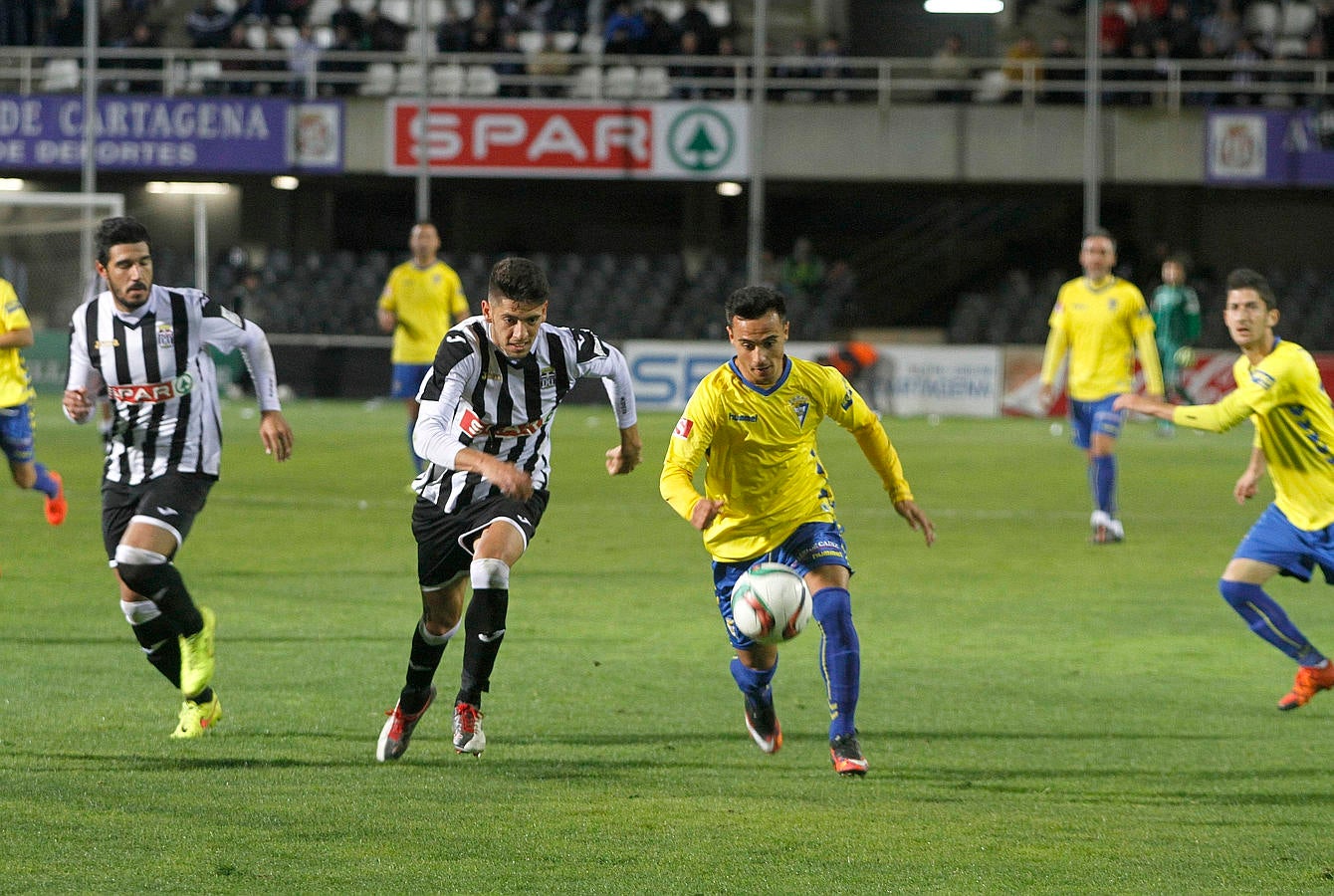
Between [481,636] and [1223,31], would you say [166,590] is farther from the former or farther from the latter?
[1223,31]

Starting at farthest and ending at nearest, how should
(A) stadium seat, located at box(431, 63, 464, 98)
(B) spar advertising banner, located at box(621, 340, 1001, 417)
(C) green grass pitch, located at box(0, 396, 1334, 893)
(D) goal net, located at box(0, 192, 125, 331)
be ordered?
1. (A) stadium seat, located at box(431, 63, 464, 98)
2. (B) spar advertising banner, located at box(621, 340, 1001, 417)
3. (D) goal net, located at box(0, 192, 125, 331)
4. (C) green grass pitch, located at box(0, 396, 1334, 893)

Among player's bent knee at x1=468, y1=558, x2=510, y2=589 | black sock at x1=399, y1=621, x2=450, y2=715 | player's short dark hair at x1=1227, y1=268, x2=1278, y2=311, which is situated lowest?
black sock at x1=399, y1=621, x2=450, y2=715

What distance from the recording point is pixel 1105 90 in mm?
28859

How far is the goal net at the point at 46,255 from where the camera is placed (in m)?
26.7

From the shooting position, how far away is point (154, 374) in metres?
6.50

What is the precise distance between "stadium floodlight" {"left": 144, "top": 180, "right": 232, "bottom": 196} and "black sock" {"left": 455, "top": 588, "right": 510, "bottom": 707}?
28.9m

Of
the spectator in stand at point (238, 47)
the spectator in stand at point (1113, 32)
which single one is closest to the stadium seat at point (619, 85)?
the spectator in stand at point (238, 47)

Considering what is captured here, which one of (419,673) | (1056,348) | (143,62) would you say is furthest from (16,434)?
(143,62)

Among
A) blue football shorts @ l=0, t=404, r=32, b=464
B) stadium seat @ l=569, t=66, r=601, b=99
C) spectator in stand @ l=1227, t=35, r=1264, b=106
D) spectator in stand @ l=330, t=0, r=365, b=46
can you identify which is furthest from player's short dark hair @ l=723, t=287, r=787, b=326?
spectator in stand @ l=330, t=0, r=365, b=46

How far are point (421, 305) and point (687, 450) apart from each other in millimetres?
9864

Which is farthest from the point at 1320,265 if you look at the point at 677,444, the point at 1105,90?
the point at 677,444

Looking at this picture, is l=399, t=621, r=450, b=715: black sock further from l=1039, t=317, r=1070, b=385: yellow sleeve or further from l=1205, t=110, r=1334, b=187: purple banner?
l=1205, t=110, r=1334, b=187: purple banner

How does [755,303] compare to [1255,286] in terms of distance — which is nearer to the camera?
[755,303]

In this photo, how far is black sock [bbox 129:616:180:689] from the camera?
21.3ft
